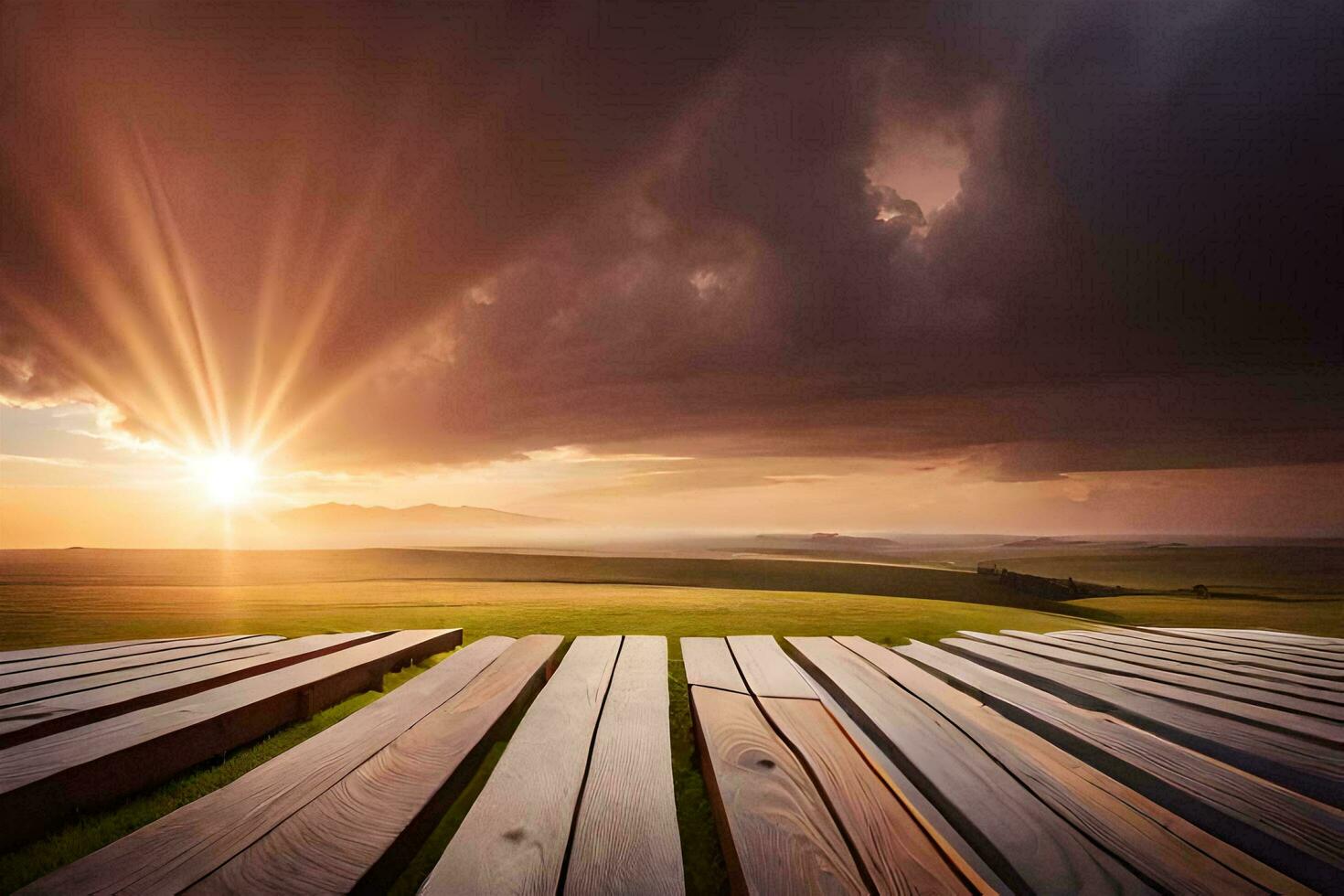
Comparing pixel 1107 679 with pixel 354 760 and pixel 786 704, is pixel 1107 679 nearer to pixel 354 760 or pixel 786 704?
pixel 786 704

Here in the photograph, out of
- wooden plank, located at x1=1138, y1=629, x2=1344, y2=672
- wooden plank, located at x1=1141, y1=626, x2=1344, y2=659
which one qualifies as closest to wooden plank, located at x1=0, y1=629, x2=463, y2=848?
wooden plank, located at x1=1138, y1=629, x2=1344, y2=672

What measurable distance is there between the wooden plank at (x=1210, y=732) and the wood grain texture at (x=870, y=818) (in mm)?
1357

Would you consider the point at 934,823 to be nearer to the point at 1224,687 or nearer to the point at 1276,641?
the point at 1224,687

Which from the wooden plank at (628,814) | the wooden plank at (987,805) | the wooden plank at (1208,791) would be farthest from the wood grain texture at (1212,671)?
the wooden plank at (628,814)

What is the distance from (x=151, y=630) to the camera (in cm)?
575

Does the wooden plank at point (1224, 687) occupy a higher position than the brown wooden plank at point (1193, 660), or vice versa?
the wooden plank at point (1224, 687)

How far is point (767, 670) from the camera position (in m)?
2.91

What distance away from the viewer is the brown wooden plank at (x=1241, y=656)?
3.25 metres

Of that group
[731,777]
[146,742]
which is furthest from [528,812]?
[146,742]

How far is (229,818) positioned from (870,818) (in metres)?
1.53

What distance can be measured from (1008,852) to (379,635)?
3.79 meters

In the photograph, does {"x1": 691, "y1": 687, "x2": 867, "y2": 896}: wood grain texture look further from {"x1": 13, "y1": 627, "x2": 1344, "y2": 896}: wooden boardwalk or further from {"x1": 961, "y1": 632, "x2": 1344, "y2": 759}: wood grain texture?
{"x1": 961, "y1": 632, "x2": 1344, "y2": 759}: wood grain texture

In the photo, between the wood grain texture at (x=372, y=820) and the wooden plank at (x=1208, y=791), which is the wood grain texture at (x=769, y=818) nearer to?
the wood grain texture at (x=372, y=820)

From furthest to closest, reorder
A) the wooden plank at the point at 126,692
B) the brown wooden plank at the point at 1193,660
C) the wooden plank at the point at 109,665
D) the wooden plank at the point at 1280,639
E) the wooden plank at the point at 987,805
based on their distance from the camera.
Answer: the wooden plank at the point at 1280,639 < the brown wooden plank at the point at 1193,660 < the wooden plank at the point at 109,665 < the wooden plank at the point at 126,692 < the wooden plank at the point at 987,805
